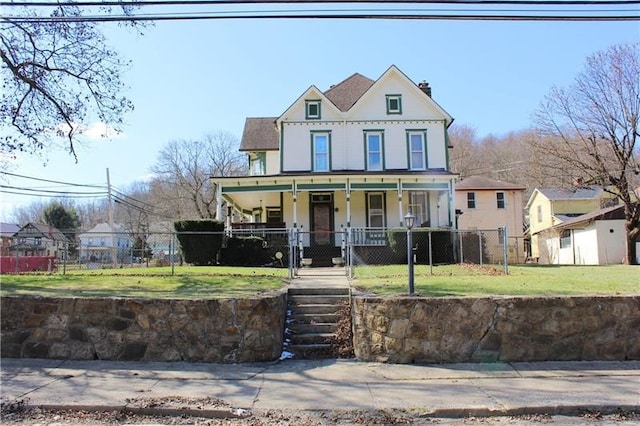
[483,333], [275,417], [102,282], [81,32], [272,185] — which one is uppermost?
[81,32]

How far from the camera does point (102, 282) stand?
10.1 m

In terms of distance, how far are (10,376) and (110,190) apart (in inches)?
1339

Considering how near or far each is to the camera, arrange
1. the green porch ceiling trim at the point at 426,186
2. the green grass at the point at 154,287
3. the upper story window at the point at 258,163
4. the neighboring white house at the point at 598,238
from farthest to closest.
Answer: the neighboring white house at the point at 598,238 → the upper story window at the point at 258,163 → the green porch ceiling trim at the point at 426,186 → the green grass at the point at 154,287

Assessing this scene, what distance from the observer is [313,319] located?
27.8 ft

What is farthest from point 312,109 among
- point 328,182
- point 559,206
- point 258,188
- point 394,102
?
point 559,206

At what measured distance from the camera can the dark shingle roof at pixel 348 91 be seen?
2475 centimetres

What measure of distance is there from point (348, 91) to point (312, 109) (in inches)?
130

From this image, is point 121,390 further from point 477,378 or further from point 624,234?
point 624,234

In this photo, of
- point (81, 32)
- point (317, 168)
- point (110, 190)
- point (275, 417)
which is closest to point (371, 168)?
point (317, 168)

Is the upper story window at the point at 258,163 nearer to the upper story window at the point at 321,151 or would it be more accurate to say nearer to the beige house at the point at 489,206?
the upper story window at the point at 321,151

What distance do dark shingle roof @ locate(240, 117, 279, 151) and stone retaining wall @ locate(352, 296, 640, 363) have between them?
64.2 ft

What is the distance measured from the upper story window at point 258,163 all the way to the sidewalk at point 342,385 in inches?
780

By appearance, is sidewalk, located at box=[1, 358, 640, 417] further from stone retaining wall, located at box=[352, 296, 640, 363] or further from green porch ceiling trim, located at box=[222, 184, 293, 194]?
green porch ceiling trim, located at box=[222, 184, 293, 194]

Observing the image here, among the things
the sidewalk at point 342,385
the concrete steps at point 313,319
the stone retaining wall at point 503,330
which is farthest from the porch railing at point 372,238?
the sidewalk at point 342,385
